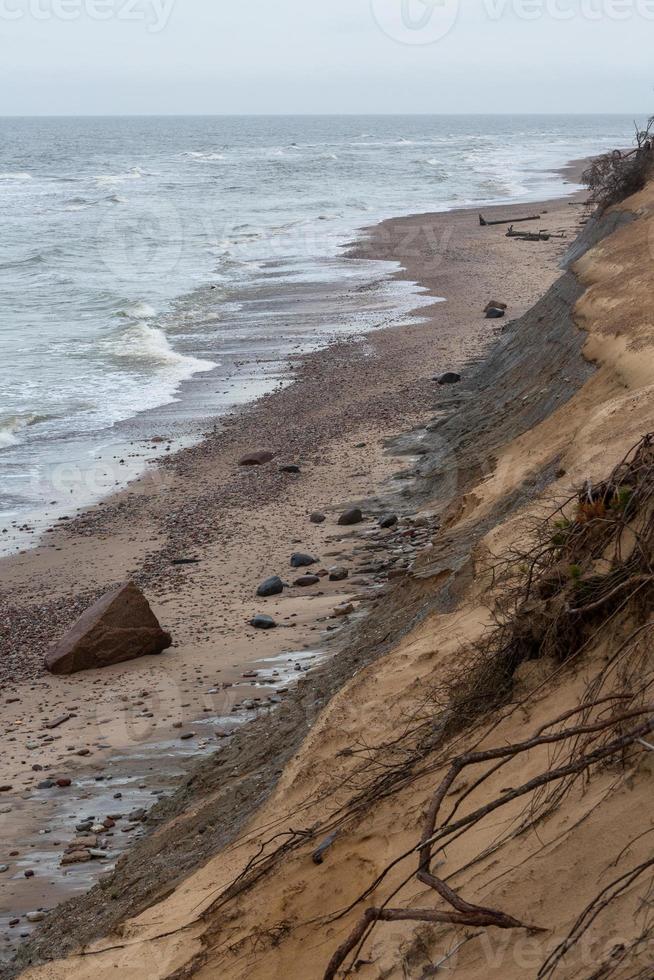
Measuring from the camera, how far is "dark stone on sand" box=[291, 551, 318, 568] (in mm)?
9781

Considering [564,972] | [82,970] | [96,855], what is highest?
[564,972]

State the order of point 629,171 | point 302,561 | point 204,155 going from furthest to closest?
point 204,155
point 629,171
point 302,561

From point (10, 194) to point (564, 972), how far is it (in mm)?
62289

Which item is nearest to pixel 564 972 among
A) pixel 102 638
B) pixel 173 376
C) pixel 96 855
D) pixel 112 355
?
pixel 96 855

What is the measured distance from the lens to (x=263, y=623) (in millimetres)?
8531

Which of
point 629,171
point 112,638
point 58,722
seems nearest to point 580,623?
point 58,722

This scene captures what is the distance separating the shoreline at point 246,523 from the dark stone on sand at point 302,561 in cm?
14

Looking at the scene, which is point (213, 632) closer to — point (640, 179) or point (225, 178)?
point (640, 179)

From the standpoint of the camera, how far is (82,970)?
4.30m

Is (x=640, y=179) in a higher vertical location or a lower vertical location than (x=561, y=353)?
higher

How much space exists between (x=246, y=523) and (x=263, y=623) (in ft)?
9.12

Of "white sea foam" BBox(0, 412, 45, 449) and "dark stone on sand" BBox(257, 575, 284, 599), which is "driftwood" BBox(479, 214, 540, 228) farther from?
"dark stone on sand" BBox(257, 575, 284, 599)

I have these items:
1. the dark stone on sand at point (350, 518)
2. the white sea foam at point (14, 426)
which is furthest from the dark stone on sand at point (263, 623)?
the white sea foam at point (14, 426)

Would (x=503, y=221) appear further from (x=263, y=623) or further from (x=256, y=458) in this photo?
(x=263, y=623)
